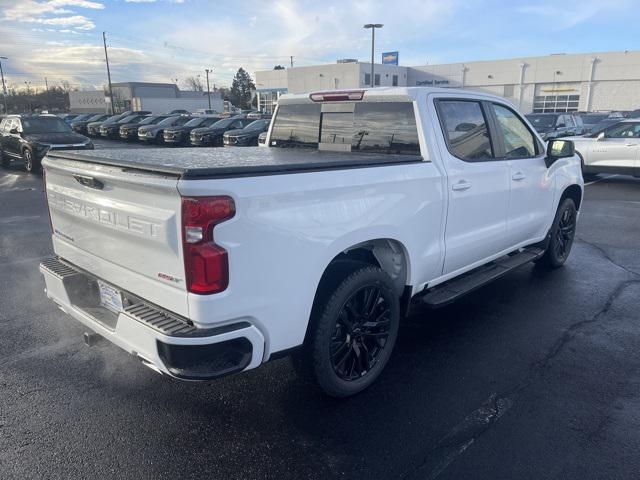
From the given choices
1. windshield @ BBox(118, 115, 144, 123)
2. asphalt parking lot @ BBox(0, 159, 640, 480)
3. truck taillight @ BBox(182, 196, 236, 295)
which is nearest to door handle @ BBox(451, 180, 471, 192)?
asphalt parking lot @ BBox(0, 159, 640, 480)

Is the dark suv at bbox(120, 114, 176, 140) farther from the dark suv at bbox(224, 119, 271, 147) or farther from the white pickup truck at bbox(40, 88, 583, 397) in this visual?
the white pickup truck at bbox(40, 88, 583, 397)

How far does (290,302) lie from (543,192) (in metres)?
3.59

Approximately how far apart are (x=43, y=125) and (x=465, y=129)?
1546 cm

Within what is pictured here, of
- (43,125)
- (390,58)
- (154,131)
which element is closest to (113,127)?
(154,131)

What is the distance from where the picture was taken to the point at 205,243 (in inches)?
91.6

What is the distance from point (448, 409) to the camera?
3154 mm

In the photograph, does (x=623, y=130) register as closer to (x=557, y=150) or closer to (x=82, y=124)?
(x=557, y=150)

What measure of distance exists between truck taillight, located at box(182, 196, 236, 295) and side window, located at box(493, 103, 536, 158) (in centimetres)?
314

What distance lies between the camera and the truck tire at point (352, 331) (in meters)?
2.96

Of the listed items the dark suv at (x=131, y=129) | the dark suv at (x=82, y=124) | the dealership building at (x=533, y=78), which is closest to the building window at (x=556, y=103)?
the dealership building at (x=533, y=78)

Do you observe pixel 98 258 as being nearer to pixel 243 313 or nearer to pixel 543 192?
pixel 243 313

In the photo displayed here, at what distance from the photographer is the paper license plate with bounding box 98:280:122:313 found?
2.94m

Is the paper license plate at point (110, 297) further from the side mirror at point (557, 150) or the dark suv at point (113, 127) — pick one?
the dark suv at point (113, 127)

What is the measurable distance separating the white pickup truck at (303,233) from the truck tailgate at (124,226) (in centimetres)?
1
